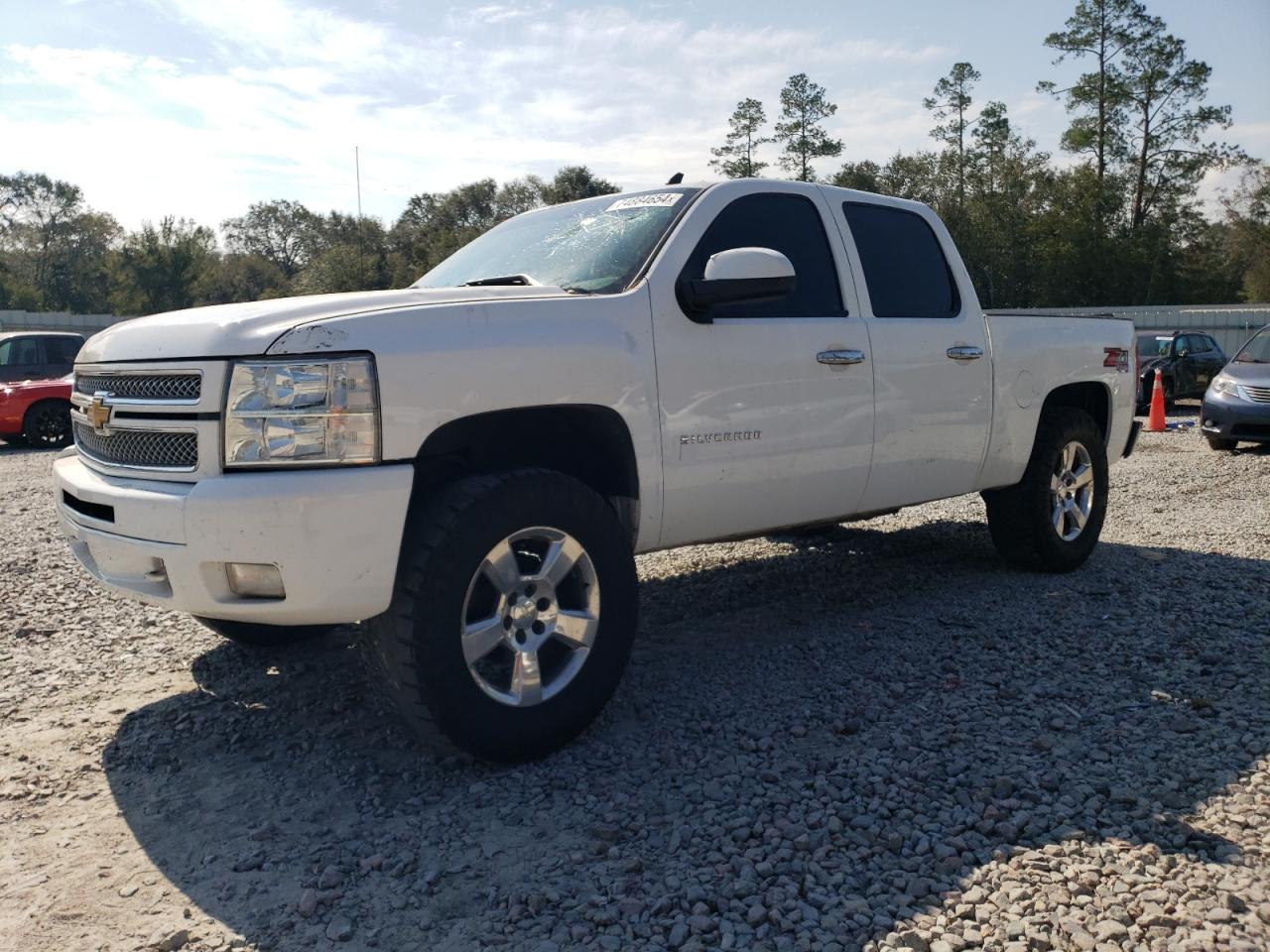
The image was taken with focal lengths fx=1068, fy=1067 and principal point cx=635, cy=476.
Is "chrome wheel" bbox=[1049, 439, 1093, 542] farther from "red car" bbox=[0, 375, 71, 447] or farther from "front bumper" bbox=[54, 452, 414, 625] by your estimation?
"red car" bbox=[0, 375, 71, 447]

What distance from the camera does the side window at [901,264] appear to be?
5.06m

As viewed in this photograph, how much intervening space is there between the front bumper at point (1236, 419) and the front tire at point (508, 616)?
35.1ft

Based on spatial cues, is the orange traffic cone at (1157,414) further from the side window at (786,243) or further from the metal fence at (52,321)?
the metal fence at (52,321)

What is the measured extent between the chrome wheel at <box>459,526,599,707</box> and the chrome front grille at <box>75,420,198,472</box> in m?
0.97

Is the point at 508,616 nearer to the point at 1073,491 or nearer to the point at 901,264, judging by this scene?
the point at 901,264

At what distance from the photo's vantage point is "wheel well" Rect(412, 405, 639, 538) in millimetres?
3533

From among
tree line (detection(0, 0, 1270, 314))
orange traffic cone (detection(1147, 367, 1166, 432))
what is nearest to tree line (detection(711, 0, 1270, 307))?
tree line (detection(0, 0, 1270, 314))

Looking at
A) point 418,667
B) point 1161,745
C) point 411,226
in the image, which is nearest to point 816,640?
point 1161,745

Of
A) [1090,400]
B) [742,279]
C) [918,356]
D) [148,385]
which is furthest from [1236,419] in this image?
[148,385]

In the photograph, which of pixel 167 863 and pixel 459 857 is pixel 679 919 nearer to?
pixel 459 857

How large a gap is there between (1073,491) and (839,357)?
241 centimetres

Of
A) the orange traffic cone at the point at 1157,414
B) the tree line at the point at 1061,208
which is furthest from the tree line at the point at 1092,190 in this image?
the orange traffic cone at the point at 1157,414

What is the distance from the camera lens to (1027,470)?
594 cm

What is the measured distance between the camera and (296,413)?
124 inches
